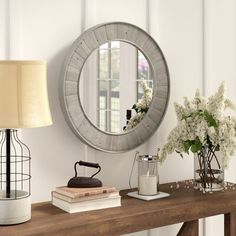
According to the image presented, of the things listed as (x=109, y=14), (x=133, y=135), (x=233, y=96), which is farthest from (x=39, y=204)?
(x=233, y=96)

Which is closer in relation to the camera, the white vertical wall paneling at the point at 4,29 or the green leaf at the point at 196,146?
the white vertical wall paneling at the point at 4,29

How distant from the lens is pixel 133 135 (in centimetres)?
269

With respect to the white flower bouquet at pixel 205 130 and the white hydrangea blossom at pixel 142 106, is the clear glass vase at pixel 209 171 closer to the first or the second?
the white flower bouquet at pixel 205 130

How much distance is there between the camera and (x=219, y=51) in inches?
124

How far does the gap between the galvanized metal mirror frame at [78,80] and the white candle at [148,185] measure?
0.22 meters

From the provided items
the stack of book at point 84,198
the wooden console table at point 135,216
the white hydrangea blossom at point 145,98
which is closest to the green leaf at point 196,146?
the wooden console table at point 135,216

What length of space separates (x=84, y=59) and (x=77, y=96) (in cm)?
18

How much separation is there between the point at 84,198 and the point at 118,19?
98 cm

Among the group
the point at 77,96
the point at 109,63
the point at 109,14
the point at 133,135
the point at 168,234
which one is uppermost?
the point at 109,14

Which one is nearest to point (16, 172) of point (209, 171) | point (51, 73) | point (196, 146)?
point (51, 73)

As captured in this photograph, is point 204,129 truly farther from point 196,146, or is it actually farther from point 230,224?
point 230,224

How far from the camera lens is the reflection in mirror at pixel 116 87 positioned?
8.32 ft

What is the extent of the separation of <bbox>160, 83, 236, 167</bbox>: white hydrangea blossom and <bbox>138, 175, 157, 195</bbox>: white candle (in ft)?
0.49

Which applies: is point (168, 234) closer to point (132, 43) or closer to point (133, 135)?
point (133, 135)
